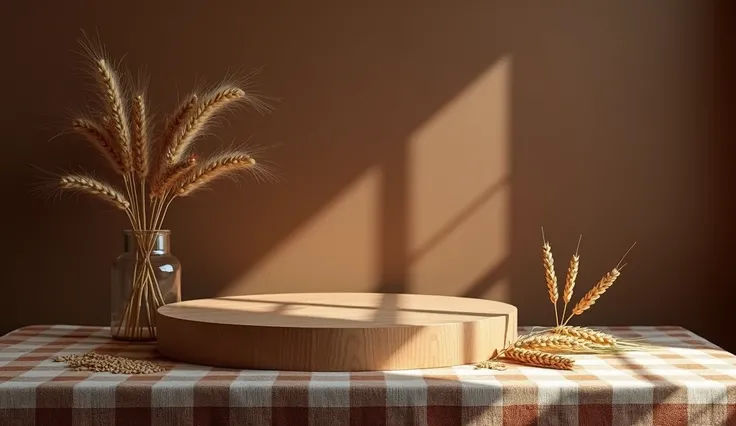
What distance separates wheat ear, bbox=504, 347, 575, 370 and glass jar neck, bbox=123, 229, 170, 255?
917 mm

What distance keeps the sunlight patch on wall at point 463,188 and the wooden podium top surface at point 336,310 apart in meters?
0.22

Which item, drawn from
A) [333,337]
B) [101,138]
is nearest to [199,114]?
[101,138]

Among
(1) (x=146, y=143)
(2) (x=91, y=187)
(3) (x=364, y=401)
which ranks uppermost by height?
(1) (x=146, y=143)

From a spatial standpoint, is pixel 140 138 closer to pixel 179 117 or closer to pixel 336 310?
pixel 179 117

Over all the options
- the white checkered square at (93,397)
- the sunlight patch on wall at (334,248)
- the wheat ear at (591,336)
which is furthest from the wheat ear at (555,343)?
the white checkered square at (93,397)

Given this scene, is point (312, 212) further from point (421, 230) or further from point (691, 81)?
point (691, 81)

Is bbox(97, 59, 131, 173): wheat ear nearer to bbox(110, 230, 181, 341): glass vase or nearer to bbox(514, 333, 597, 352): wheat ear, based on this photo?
bbox(110, 230, 181, 341): glass vase

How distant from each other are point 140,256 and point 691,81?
162 centimetres

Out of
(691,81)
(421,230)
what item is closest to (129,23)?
Answer: (421,230)

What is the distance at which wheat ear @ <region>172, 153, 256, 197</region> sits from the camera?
2143 mm

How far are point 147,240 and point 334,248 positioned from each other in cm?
58

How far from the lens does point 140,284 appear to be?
221cm

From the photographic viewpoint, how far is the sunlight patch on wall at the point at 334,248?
258cm

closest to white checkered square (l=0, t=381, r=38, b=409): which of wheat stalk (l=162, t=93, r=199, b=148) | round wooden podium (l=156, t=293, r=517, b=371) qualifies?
round wooden podium (l=156, t=293, r=517, b=371)
